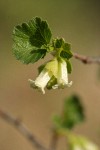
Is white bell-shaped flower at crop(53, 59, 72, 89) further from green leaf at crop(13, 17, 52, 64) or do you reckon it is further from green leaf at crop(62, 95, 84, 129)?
green leaf at crop(62, 95, 84, 129)

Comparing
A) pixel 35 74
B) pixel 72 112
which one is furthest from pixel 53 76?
pixel 35 74

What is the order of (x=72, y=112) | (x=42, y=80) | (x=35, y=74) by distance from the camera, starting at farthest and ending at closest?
(x=35, y=74)
(x=72, y=112)
(x=42, y=80)

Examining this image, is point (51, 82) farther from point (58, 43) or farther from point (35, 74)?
point (35, 74)

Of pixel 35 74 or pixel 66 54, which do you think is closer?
pixel 66 54

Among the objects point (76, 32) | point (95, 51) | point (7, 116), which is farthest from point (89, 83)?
point (7, 116)

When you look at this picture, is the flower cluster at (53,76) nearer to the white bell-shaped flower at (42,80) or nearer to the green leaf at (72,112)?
the white bell-shaped flower at (42,80)
